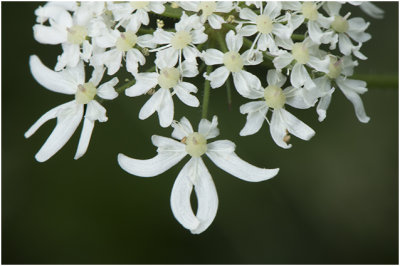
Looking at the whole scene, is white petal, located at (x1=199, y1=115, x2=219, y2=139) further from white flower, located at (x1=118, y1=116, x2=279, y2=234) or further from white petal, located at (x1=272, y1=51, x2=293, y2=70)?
white petal, located at (x1=272, y1=51, x2=293, y2=70)

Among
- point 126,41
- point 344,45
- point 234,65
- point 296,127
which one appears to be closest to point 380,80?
point 344,45

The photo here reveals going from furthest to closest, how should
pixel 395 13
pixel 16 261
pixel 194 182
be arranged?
pixel 395 13 < pixel 16 261 < pixel 194 182

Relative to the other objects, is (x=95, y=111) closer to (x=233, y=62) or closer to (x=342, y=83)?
(x=233, y=62)

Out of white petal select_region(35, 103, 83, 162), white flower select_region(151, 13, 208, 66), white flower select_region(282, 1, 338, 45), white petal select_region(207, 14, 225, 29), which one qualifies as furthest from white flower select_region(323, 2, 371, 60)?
white petal select_region(35, 103, 83, 162)

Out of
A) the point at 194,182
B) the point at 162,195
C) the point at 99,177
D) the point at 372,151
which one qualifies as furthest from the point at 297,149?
the point at 194,182

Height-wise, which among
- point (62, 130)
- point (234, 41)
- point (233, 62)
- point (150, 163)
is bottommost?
point (150, 163)

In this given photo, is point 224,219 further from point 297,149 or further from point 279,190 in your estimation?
point 297,149
